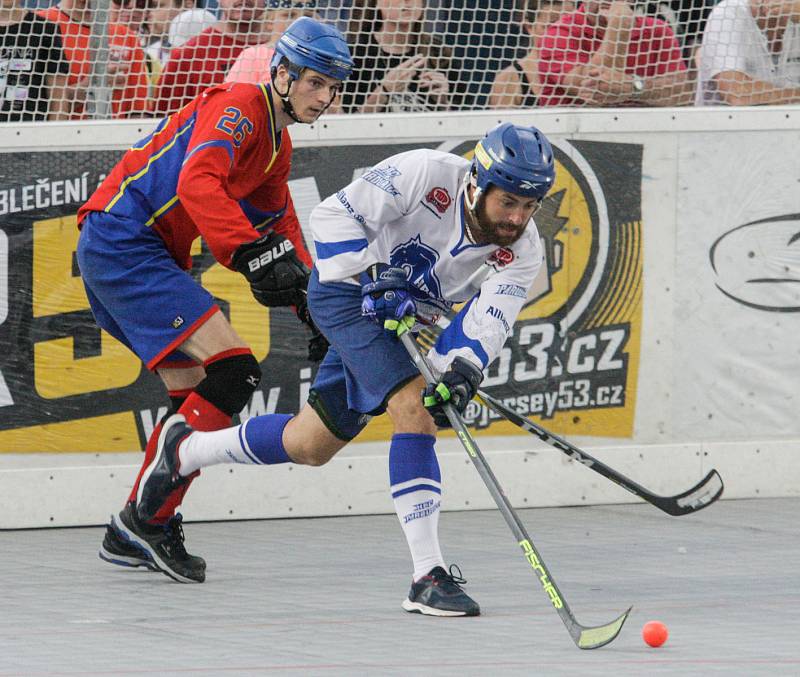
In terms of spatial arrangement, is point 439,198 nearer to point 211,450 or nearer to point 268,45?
point 211,450

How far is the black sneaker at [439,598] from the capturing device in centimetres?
440

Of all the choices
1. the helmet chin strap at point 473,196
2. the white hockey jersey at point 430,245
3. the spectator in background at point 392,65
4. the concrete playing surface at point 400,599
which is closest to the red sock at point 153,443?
the concrete playing surface at point 400,599

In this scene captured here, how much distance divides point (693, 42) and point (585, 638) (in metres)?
3.77

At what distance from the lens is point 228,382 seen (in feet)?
17.0

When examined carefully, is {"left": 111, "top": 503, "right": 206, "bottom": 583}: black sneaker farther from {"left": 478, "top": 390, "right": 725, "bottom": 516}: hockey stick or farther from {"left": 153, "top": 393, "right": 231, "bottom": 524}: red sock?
{"left": 478, "top": 390, "right": 725, "bottom": 516}: hockey stick

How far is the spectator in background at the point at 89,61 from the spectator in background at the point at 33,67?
0.12 ft

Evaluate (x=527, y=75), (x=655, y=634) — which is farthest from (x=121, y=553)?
(x=527, y=75)

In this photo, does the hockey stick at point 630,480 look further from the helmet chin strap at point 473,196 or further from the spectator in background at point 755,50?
the spectator in background at point 755,50

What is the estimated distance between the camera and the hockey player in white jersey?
4.43 m

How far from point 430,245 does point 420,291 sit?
16cm

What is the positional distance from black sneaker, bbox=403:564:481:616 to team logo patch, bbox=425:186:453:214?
1.07 meters

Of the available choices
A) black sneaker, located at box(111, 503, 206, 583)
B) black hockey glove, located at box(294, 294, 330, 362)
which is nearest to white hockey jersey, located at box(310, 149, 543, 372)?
black hockey glove, located at box(294, 294, 330, 362)

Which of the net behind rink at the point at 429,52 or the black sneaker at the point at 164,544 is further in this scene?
the net behind rink at the point at 429,52

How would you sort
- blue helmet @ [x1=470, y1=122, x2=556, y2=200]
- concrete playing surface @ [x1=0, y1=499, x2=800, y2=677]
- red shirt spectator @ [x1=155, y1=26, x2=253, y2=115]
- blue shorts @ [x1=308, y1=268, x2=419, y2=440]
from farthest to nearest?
1. red shirt spectator @ [x1=155, y1=26, x2=253, y2=115]
2. blue shorts @ [x1=308, y1=268, x2=419, y2=440]
3. blue helmet @ [x1=470, y1=122, x2=556, y2=200]
4. concrete playing surface @ [x1=0, y1=499, x2=800, y2=677]
